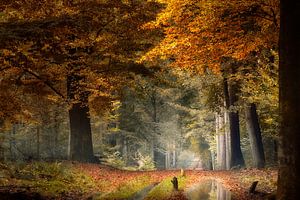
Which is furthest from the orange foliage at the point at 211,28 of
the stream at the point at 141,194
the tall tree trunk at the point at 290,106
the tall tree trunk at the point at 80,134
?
the tall tree trunk at the point at 80,134

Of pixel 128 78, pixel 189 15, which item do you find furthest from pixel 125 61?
pixel 189 15

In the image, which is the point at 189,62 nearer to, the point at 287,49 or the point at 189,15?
the point at 189,15

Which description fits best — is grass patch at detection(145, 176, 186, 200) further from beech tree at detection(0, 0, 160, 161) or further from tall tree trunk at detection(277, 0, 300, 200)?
beech tree at detection(0, 0, 160, 161)

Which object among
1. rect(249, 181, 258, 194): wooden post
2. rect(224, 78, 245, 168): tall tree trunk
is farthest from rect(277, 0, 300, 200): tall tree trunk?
rect(224, 78, 245, 168): tall tree trunk

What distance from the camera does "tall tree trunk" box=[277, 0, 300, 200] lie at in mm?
10508

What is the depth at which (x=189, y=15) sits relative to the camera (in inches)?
611

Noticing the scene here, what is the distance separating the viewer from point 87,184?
18.6 m

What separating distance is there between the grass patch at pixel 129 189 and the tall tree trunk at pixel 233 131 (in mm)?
8571

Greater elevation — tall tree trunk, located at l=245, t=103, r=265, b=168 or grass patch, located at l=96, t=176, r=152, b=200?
tall tree trunk, located at l=245, t=103, r=265, b=168

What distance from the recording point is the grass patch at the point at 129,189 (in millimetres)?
14930

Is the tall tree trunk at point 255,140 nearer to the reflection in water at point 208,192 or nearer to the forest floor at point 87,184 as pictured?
the forest floor at point 87,184

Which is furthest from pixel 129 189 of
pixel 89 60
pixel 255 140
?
pixel 255 140

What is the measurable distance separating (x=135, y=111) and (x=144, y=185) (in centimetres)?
2481

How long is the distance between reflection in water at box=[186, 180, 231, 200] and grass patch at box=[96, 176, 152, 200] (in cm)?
227
